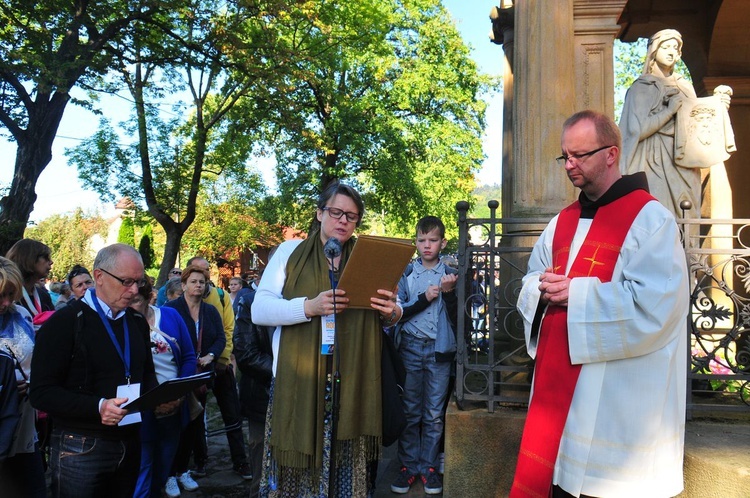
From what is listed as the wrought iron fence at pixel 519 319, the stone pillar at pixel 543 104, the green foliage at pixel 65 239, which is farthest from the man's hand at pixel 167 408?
the green foliage at pixel 65 239

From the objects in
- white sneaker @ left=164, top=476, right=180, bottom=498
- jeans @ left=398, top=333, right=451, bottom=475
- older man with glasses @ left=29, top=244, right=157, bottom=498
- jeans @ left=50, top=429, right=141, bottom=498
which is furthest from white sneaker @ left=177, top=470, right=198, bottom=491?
jeans @ left=50, top=429, right=141, bottom=498

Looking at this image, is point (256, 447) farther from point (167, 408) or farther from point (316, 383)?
point (316, 383)

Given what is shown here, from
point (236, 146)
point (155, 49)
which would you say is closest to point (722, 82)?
point (155, 49)

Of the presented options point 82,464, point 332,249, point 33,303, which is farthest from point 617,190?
point 33,303

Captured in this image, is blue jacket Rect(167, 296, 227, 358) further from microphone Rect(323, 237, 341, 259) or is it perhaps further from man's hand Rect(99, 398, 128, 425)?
microphone Rect(323, 237, 341, 259)

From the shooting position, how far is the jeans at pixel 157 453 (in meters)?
4.59

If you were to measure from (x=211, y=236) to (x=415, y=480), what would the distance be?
108 ft

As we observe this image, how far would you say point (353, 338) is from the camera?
336 centimetres

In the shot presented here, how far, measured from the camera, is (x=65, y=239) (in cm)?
4525

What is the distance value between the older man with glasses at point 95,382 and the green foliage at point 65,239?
4257cm

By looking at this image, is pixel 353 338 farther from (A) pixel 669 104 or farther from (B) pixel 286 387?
(A) pixel 669 104

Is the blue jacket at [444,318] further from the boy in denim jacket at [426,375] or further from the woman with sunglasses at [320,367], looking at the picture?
the woman with sunglasses at [320,367]

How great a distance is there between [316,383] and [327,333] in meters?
0.28

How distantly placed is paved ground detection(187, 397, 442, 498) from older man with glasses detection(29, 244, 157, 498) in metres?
2.35
